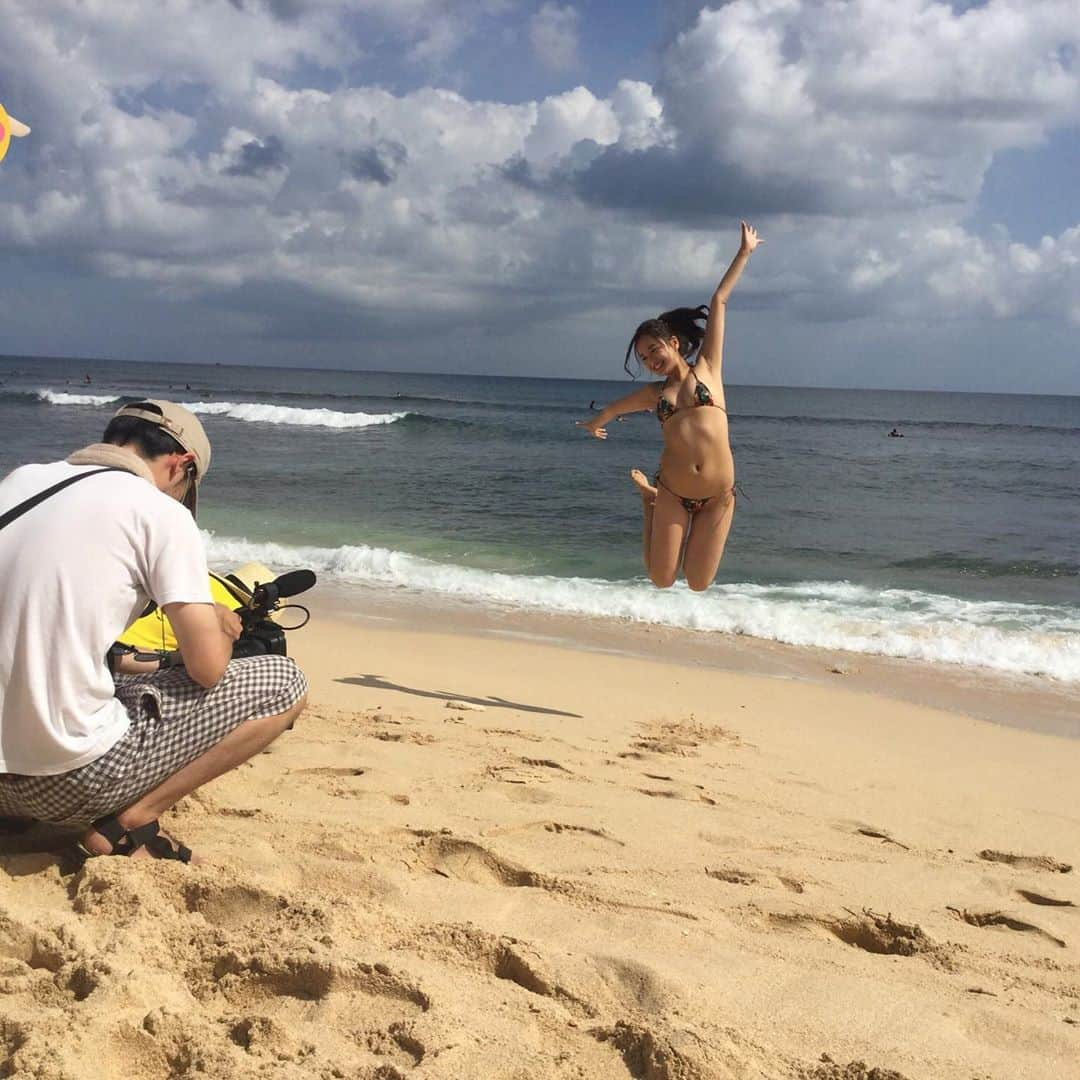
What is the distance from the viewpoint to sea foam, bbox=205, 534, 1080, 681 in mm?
8172

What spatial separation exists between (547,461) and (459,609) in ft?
60.2

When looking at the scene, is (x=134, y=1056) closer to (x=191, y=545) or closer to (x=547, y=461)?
(x=191, y=545)

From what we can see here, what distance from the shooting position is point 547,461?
27328mm

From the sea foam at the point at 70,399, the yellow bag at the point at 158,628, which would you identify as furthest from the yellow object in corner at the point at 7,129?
the sea foam at the point at 70,399

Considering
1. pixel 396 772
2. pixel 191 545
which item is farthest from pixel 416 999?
pixel 396 772

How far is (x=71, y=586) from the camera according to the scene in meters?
2.52

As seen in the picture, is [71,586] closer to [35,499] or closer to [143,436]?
[35,499]

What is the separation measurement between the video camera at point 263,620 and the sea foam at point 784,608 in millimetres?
5410

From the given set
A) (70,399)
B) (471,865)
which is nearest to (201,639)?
(471,865)

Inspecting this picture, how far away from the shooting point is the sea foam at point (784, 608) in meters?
8.17

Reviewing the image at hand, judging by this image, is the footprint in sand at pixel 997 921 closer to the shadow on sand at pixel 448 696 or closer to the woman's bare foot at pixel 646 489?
the shadow on sand at pixel 448 696

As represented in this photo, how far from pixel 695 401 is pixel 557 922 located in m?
3.77

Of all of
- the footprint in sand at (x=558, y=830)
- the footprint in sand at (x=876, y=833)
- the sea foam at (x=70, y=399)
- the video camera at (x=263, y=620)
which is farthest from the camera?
the sea foam at (x=70, y=399)

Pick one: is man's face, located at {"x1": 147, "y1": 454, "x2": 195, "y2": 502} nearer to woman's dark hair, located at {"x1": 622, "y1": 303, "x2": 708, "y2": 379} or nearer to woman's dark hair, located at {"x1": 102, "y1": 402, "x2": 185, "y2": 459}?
woman's dark hair, located at {"x1": 102, "y1": 402, "x2": 185, "y2": 459}
